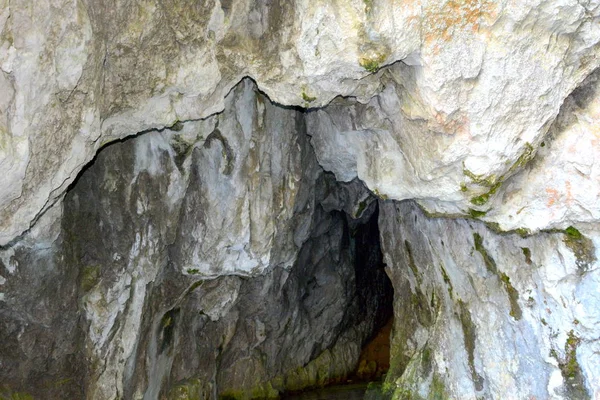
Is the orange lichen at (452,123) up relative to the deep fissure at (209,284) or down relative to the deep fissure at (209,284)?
up

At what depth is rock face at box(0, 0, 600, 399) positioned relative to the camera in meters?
7.41

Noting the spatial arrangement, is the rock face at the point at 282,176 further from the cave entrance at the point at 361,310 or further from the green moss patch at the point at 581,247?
the cave entrance at the point at 361,310

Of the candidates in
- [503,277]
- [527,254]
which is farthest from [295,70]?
[503,277]

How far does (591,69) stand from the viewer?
7.92 m

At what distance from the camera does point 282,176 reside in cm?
1230

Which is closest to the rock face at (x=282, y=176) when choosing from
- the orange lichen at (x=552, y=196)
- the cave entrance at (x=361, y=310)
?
the orange lichen at (x=552, y=196)

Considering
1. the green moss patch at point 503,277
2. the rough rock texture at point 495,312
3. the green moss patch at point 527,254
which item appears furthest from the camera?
the green moss patch at point 503,277

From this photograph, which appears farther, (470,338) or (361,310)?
(361,310)

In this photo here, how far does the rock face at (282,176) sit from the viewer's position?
741 cm

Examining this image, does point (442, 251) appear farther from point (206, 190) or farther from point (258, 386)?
point (258, 386)

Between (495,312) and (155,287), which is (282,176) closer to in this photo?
(155,287)

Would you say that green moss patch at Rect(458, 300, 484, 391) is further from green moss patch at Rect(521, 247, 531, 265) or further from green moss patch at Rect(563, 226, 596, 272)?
green moss patch at Rect(563, 226, 596, 272)

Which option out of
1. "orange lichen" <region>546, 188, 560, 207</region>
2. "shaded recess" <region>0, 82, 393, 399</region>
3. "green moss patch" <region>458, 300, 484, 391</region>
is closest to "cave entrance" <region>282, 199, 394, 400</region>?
"shaded recess" <region>0, 82, 393, 399</region>

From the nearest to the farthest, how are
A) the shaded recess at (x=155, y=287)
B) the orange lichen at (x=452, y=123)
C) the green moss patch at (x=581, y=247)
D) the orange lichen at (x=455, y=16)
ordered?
the orange lichen at (x=455, y=16), the orange lichen at (x=452, y=123), the green moss patch at (x=581, y=247), the shaded recess at (x=155, y=287)
